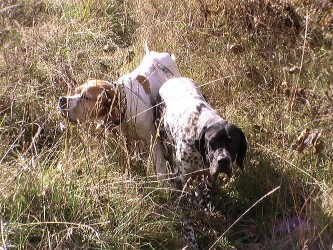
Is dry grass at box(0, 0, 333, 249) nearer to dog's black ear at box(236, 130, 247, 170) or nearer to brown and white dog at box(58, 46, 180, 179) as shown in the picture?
brown and white dog at box(58, 46, 180, 179)

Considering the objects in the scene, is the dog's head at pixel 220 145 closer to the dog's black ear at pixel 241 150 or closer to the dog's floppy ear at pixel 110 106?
the dog's black ear at pixel 241 150

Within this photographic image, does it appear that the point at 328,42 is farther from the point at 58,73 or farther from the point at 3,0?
the point at 3,0

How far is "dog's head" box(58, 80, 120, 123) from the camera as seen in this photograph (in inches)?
168

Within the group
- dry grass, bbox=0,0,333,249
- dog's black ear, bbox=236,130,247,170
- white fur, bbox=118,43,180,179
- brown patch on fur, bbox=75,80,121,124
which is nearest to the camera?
dry grass, bbox=0,0,333,249

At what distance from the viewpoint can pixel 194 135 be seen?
3.98 meters

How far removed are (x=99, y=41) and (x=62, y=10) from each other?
2.84 ft

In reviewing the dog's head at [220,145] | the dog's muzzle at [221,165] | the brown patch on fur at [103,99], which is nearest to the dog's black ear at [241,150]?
the dog's head at [220,145]

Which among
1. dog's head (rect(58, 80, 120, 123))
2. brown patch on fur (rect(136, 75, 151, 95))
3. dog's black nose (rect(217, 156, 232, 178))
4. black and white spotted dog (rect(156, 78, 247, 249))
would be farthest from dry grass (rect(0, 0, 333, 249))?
brown patch on fur (rect(136, 75, 151, 95))

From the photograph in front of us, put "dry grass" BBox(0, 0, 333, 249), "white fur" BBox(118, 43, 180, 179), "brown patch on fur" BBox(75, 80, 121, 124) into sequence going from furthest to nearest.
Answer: "white fur" BBox(118, 43, 180, 179) < "brown patch on fur" BBox(75, 80, 121, 124) < "dry grass" BBox(0, 0, 333, 249)

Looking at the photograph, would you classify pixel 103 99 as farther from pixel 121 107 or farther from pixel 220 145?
pixel 220 145

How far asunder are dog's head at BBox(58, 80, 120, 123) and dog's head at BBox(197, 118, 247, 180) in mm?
758

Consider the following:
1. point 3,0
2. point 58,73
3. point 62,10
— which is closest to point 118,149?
point 58,73

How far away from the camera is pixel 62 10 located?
702 centimetres

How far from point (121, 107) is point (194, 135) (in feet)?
2.04
